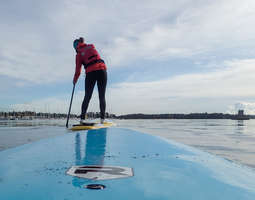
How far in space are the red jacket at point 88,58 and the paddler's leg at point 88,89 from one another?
0.15 metres

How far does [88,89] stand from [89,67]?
0.56 meters

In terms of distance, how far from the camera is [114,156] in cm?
183

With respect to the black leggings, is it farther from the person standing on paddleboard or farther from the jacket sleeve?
the jacket sleeve

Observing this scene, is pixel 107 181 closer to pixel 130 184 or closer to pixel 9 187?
pixel 130 184

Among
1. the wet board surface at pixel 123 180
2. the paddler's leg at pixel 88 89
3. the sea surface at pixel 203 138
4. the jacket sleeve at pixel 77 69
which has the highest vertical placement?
the jacket sleeve at pixel 77 69

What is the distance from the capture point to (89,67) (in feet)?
17.3

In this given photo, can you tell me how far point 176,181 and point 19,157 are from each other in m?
1.41

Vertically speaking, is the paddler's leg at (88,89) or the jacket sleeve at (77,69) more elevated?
the jacket sleeve at (77,69)

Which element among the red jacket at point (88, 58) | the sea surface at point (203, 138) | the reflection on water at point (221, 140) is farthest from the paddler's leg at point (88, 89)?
the reflection on water at point (221, 140)

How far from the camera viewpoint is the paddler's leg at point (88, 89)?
5250 mm

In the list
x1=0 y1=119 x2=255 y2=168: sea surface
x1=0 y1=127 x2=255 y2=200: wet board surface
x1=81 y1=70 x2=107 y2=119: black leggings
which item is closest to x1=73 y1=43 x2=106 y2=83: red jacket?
x1=81 y1=70 x2=107 y2=119: black leggings

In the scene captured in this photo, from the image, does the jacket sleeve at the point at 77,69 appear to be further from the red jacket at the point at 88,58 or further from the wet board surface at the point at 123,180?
the wet board surface at the point at 123,180

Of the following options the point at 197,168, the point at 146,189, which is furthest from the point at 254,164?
the point at 146,189

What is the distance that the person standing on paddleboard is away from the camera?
5.20 metres
